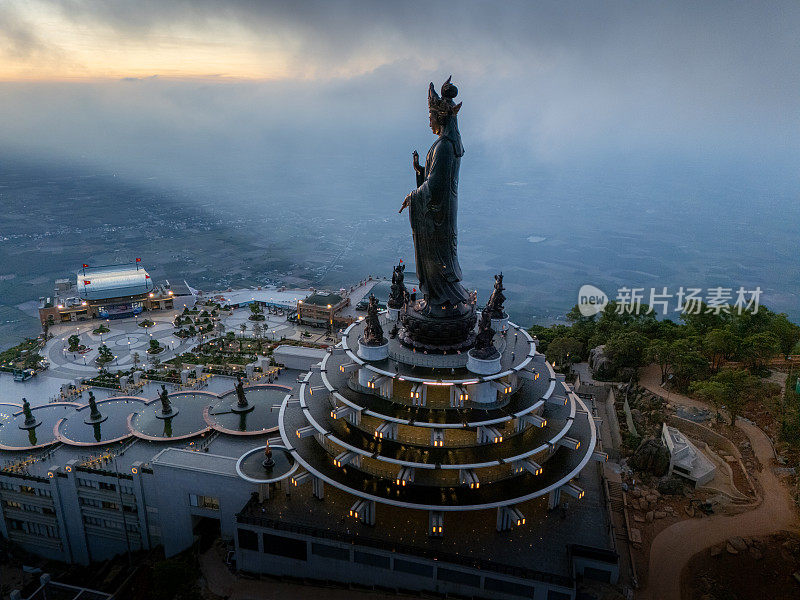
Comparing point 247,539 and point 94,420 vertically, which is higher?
point 94,420

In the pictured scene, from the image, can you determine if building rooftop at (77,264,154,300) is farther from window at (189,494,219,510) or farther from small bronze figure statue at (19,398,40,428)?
window at (189,494,219,510)

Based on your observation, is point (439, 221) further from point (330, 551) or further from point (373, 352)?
point (330, 551)

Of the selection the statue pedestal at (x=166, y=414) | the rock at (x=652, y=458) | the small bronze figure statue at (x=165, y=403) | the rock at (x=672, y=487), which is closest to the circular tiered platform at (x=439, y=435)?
the rock at (x=652, y=458)

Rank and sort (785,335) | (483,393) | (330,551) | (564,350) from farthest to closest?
(564,350), (785,335), (483,393), (330,551)

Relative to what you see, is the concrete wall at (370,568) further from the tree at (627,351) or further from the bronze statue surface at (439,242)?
the tree at (627,351)

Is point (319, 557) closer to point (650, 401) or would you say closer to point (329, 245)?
point (650, 401)

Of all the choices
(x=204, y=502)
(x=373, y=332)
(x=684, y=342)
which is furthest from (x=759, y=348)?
(x=204, y=502)

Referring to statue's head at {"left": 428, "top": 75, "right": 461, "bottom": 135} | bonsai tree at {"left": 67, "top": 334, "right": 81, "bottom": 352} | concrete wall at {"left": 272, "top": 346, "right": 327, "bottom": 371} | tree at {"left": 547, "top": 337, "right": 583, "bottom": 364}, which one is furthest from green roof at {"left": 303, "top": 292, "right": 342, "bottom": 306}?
statue's head at {"left": 428, "top": 75, "right": 461, "bottom": 135}
